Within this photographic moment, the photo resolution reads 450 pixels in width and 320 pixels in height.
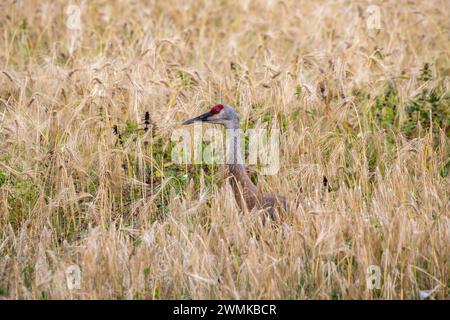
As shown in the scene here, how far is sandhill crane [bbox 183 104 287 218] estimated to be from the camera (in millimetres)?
6332

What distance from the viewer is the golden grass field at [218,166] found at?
5.40m

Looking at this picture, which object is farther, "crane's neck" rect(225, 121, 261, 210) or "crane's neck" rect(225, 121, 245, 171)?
"crane's neck" rect(225, 121, 245, 171)

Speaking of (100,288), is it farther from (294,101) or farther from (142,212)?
(294,101)

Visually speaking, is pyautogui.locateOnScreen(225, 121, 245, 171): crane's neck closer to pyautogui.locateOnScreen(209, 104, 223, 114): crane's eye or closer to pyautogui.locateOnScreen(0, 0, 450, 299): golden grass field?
pyautogui.locateOnScreen(209, 104, 223, 114): crane's eye

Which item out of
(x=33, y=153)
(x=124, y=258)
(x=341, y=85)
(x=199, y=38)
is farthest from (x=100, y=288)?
(x=199, y=38)

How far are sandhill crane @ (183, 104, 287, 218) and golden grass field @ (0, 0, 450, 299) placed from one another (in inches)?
5.8

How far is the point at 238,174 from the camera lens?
6.52 meters

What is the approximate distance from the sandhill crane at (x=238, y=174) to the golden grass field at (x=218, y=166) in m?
0.15

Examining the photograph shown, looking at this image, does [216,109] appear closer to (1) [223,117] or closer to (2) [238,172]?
(1) [223,117]

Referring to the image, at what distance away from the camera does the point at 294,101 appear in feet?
26.4

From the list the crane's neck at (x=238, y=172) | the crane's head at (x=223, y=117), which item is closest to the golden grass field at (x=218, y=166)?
the crane's neck at (x=238, y=172)

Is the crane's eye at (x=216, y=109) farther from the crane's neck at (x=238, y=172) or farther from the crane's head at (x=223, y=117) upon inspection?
the crane's neck at (x=238, y=172)

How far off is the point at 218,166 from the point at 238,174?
2.12 feet

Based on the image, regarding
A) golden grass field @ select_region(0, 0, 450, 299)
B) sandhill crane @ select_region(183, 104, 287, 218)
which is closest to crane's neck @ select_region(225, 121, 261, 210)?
sandhill crane @ select_region(183, 104, 287, 218)
